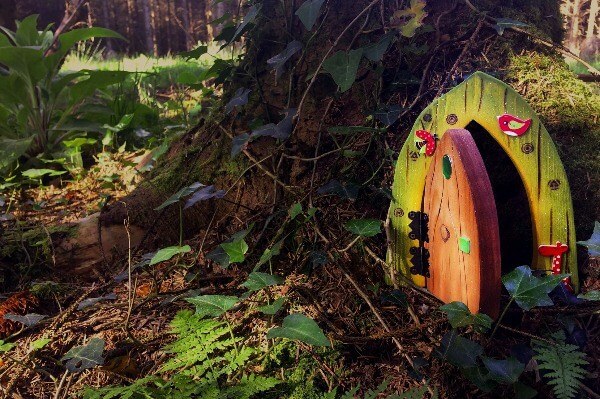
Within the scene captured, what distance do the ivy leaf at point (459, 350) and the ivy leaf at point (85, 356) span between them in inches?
40.3

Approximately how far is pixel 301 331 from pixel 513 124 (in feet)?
2.83

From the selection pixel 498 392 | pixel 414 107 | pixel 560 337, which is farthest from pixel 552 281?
pixel 414 107

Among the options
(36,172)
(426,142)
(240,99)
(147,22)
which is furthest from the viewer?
(147,22)

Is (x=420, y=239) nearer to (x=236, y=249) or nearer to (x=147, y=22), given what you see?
(x=236, y=249)

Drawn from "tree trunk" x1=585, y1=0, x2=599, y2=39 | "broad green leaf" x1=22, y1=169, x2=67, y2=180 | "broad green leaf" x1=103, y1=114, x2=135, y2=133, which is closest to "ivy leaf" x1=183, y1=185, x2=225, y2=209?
"broad green leaf" x1=22, y1=169, x2=67, y2=180

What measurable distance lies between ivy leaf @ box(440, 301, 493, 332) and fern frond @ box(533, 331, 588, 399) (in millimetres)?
154

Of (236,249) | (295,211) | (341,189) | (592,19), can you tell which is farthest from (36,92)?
(592,19)

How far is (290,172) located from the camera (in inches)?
85.2

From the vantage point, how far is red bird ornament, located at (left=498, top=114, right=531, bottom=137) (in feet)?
4.96

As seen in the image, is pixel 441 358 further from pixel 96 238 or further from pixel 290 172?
pixel 96 238

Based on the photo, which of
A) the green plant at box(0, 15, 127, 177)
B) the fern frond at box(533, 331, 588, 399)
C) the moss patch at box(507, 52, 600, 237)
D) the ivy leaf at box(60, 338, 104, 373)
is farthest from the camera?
the green plant at box(0, 15, 127, 177)

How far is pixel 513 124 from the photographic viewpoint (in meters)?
1.52

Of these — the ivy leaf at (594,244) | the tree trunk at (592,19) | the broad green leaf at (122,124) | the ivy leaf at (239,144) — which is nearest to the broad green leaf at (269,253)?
the ivy leaf at (239,144)

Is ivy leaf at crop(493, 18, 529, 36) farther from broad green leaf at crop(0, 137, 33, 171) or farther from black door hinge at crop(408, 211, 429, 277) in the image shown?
broad green leaf at crop(0, 137, 33, 171)
